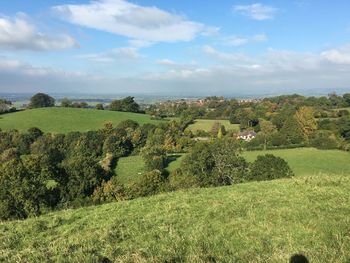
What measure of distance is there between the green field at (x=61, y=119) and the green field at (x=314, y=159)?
159ft

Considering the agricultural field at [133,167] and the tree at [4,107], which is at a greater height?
the tree at [4,107]

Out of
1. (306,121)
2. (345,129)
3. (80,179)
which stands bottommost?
(80,179)

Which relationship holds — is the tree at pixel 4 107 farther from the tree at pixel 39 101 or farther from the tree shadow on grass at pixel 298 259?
the tree shadow on grass at pixel 298 259

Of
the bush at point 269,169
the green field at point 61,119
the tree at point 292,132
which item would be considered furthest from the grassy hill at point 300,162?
the green field at point 61,119

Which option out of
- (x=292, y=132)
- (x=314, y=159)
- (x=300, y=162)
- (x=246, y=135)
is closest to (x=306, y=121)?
(x=292, y=132)

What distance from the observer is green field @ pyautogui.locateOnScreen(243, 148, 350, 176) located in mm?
61250

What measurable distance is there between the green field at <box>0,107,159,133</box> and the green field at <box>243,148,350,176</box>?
159ft

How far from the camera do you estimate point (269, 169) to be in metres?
47.6

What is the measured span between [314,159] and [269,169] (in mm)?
24570

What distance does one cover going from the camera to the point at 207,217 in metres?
9.70

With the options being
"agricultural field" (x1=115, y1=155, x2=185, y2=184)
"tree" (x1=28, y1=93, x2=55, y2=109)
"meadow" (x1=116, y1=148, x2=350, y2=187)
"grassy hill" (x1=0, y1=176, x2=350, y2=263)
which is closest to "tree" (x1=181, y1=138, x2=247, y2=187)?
"meadow" (x1=116, y1=148, x2=350, y2=187)

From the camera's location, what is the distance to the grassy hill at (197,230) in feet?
22.5

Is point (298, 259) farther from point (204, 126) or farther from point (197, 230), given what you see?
point (204, 126)

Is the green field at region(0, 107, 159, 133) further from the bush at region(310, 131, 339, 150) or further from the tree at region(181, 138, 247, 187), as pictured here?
the bush at region(310, 131, 339, 150)
